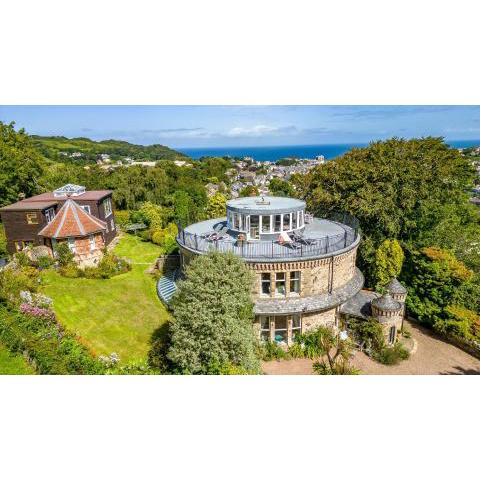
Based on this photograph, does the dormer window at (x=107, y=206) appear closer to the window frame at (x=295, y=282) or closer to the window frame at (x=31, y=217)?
the window frame at (x=31, y=217)

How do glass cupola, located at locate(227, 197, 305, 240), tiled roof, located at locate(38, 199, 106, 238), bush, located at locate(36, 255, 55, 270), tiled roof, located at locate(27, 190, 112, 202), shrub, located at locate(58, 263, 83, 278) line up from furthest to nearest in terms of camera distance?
tiled roof, located at locate(27, 190, 112, 202) → tiled roof, located at locate(38, 199, 106, 238) → bush, located at locate(36, 255, 55, 270) → shrub, located at locate(58, 263, 83, 278) → glass cupola, located at locate(227, 197, 305, 240)

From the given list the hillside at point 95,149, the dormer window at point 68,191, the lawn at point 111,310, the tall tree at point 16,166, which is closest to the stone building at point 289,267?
the lawn at point 111,310

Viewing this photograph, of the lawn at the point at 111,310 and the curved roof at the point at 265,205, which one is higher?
the curved roof at the point at 265,205

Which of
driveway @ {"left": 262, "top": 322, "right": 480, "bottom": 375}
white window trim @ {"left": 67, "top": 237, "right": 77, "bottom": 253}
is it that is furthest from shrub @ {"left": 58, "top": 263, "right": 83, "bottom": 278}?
driveway @ {"left": 262, "top": 322, "right": 480, "bottom": 375}

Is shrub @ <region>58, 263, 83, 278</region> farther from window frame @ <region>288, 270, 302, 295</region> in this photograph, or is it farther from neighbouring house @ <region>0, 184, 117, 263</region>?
window frame @ <region>288, 270, 302, 295</region>

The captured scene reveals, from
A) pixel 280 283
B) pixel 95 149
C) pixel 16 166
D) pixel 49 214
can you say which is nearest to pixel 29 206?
pixel 49 214

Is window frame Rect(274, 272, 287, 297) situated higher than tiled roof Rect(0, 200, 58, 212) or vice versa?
tiled roof Rect(0, 200, 58, 212)
